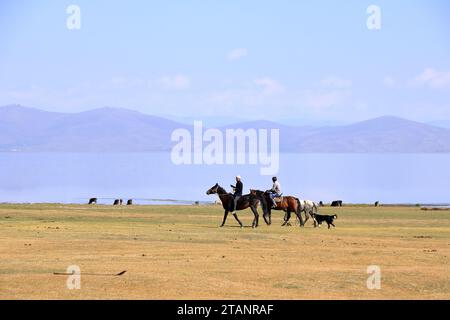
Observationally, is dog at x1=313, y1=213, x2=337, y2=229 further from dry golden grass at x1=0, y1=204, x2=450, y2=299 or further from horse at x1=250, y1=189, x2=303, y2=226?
horse at x1=250, y1=189, x2=303, y2=226

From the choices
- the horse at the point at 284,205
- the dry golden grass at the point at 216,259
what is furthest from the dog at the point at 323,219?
the horse at the point at 284,205

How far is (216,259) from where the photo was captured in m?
31.6

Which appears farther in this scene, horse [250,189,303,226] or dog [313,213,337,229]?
horse [250,189,303,226]

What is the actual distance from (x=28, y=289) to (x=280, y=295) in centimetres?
580

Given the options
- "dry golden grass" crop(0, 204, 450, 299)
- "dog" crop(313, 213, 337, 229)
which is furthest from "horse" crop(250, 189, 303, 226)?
"dry golden grass" crop(0, 204, 450, 299)

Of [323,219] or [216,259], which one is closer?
[216,259]

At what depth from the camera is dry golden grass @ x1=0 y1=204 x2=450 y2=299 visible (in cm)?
2455

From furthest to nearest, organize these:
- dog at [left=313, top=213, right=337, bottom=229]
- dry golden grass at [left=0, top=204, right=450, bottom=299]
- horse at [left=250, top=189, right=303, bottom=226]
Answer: horse at [left=250, top=189, right=303, bottom=226], dog at [left=313, top=213, right=337, bottom=229], dry golden grass at [left=0, top=204, right=450, bottom=299]


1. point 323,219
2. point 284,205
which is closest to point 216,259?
point 323,219

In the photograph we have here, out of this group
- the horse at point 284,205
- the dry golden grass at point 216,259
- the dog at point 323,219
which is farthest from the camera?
→ the horse at point 284,205

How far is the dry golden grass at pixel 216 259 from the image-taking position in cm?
2455

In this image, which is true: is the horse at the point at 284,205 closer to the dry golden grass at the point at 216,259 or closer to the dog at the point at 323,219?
the dog at the point at 323,219

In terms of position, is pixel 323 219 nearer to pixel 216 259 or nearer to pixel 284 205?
pixel 284 205
